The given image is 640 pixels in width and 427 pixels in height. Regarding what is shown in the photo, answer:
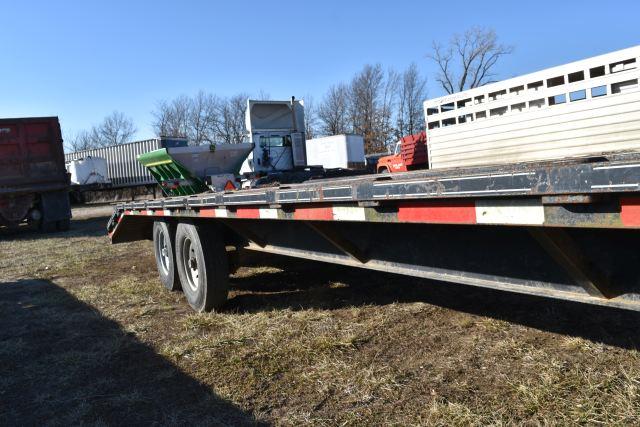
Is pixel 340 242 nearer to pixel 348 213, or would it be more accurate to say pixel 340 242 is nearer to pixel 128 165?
pixel 348 213

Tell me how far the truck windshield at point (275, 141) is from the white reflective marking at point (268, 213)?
41.1ft

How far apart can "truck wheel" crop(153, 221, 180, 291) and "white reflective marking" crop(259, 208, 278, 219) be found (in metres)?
2.56

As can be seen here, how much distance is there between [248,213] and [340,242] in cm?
92

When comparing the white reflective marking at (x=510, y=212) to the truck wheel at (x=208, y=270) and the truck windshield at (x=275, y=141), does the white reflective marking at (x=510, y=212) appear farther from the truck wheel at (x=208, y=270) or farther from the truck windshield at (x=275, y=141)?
the truck windshield at (x=275, y=141)

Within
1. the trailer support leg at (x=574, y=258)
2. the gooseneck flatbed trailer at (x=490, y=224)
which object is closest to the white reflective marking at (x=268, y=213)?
the gooseneck flatbed trailer at (x=490, y=224)

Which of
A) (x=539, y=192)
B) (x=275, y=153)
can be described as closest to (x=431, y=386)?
(x=539, y=192)

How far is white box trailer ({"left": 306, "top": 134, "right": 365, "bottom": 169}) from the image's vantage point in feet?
108

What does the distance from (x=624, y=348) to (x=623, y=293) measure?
A: 5.13 feet

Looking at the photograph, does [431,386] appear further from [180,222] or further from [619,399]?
[180,222]

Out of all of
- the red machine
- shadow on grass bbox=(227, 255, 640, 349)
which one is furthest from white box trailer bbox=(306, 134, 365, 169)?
shadow on grass bbox=(227, 255, 640, 349)

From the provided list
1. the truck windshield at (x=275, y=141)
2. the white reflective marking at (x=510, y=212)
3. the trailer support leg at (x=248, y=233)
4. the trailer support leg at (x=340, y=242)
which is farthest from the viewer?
the truck windshield at (x=275, y=141)

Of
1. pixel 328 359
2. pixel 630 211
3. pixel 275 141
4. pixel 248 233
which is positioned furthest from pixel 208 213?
pixel 275 141

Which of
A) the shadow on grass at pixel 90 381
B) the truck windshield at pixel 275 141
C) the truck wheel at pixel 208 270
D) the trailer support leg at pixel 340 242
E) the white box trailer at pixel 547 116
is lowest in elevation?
the shadow on grass at pixel 90 381

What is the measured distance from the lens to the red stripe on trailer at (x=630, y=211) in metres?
1.69
